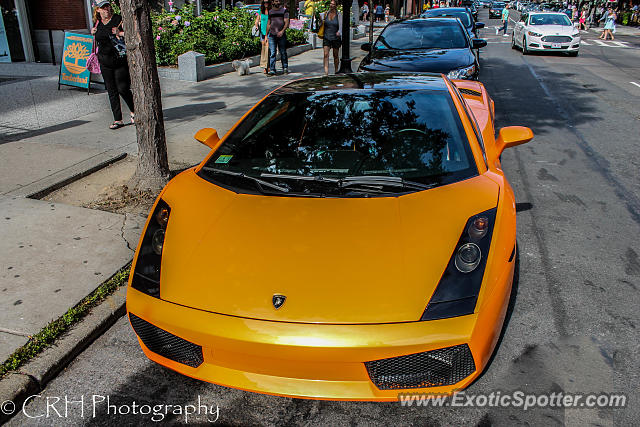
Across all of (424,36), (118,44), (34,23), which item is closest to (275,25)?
(424,36)

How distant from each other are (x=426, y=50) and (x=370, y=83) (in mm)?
5405

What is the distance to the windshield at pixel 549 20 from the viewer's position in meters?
19.8

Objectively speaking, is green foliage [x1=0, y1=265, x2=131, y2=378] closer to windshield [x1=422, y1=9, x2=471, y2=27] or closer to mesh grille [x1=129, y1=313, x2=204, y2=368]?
mesh grille [x1=129, y1=313, x2=204, y2=368]

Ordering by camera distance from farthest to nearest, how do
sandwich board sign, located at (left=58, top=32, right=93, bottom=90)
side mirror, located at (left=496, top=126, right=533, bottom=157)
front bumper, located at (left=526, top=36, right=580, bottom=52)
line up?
front bumper, located at (left=526, top=36, right=580, bottom=52), sandwich board sign, located at (left=58, top=32, right=93, bottom=90), side mirror, located at (left=496, top=126, right=533, bottom=157)

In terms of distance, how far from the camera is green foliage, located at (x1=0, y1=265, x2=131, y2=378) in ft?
9.59

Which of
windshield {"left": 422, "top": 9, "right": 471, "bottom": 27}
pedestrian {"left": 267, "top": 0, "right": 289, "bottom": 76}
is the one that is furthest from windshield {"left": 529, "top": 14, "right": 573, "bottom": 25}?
pedestrian {"left": 267, "top": 0, "right": 289, "bottom": 76}

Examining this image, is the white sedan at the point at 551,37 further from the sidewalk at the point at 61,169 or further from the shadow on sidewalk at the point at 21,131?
the shadow on sidewalk at the point at 21,131

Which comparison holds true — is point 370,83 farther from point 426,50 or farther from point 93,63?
point 93,63

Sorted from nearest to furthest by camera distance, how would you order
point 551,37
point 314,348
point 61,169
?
point 314,348 → point 61,169 → point 551,37

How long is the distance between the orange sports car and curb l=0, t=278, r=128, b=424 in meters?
0.74

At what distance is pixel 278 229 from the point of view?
2.74 metres

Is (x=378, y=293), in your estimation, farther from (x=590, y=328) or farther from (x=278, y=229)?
(x=590, y=328)

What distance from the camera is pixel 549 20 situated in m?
20.1

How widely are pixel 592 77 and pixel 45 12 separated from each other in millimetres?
15481
